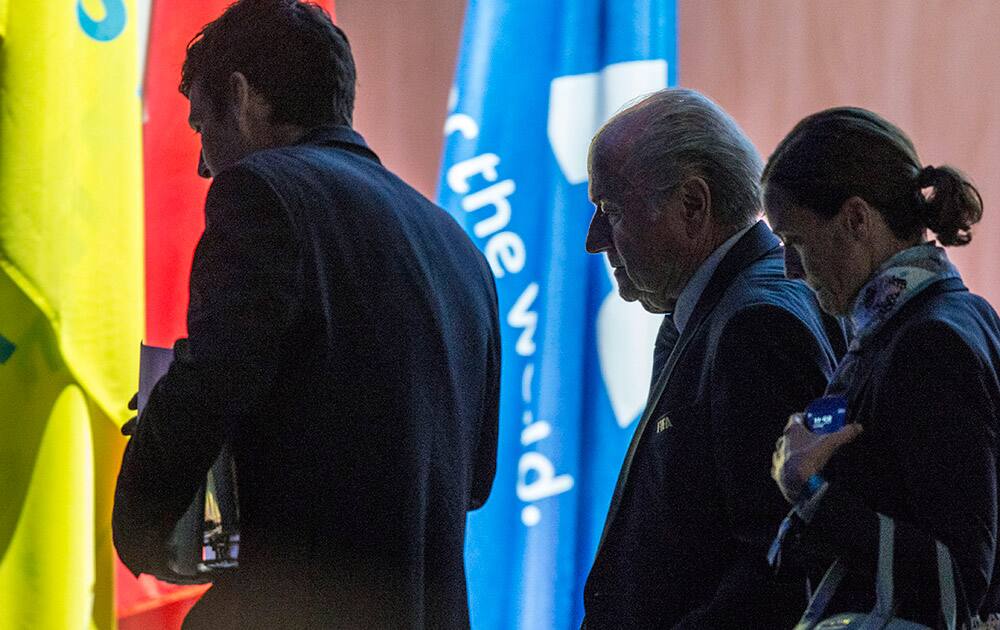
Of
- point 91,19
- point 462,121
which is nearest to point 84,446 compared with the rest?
point 91,19

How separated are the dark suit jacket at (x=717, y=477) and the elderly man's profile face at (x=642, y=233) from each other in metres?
0.11

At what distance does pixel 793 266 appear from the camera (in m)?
1.57

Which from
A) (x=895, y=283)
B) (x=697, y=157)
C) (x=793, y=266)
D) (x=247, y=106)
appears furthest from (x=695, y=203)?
(x=247, y=106)

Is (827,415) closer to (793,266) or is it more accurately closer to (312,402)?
(793,266)

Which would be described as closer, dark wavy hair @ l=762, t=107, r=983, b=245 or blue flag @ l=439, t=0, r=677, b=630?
dark wavy hair @ l=762, t=107, r=983, b=245

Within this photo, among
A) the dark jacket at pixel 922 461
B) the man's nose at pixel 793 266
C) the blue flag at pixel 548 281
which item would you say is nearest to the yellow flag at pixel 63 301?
the blue flag at pixel 548 281

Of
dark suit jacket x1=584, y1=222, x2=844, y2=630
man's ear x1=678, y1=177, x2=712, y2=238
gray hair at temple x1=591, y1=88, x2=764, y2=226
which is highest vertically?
gray hair at temple x1=591, y1=88, x2=764, y2=226

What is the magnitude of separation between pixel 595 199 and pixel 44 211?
4.02ft

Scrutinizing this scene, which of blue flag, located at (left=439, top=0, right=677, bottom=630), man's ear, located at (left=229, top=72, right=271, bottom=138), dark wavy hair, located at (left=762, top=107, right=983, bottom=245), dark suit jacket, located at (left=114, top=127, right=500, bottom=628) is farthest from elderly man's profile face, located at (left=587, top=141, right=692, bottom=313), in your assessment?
blue flag, located at (left=439, top=0, right=677, bottom=630)

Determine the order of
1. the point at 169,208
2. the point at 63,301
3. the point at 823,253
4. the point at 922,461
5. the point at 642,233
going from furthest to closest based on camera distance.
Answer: the point at 169,208 < the point at 63,301 < the point at 642,233 < the point at 823,253 < the point at 922,461

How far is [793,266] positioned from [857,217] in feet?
0.34

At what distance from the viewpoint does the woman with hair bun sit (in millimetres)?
1310

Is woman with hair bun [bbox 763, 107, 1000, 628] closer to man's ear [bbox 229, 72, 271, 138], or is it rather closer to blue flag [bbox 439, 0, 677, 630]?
man's ear [bbox 229, 72, 271, 138]

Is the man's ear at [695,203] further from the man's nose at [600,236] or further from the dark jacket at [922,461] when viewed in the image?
the dark jacket at [922,461]
